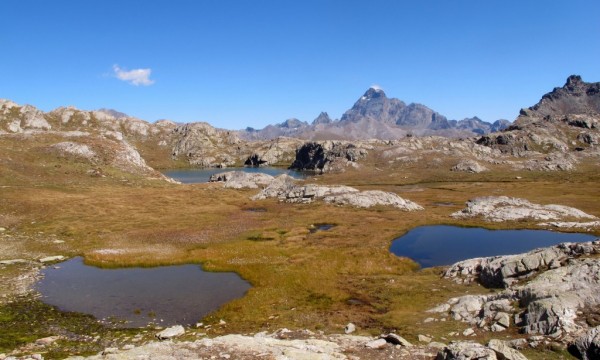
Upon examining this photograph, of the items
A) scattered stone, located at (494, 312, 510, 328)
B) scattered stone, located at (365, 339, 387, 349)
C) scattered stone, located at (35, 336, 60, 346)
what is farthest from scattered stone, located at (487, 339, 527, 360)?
scattered stone, located at (35, 336, 60, 346)

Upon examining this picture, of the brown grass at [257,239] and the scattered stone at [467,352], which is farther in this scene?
the brown grass at [257,239]

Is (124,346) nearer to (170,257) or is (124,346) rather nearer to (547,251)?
(170,257)

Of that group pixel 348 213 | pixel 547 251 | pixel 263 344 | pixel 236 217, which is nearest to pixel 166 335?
pixel 263 344

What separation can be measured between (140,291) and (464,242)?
2219 inches

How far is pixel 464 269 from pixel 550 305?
19810 millimetres

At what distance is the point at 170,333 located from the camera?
31531 mm

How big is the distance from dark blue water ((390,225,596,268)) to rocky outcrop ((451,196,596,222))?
10.1 meters

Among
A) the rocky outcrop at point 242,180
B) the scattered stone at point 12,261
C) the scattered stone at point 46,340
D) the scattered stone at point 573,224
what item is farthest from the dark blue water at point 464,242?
the rocky outcrop at point 242,180

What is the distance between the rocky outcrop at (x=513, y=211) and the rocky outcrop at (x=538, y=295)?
2019 inches

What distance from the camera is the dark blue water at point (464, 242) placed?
63906 mm

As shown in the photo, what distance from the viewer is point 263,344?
1065 inches

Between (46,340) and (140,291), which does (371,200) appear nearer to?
(140,291)

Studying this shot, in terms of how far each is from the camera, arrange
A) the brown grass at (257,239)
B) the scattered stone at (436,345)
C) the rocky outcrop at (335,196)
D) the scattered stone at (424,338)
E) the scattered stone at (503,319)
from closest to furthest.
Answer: the scattered stone at (436,345) < the scattered stone at (424,338) < the scattered stone at (503,319) < the brown grass at (257,239) < the rocky outcrop at (335,196)

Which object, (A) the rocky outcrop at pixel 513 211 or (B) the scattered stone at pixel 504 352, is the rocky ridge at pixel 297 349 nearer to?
(B) the scattered stone at pixel 504 352
